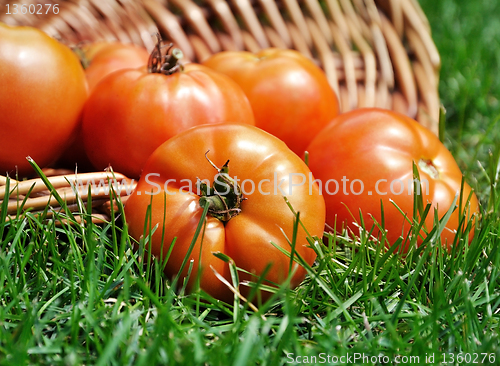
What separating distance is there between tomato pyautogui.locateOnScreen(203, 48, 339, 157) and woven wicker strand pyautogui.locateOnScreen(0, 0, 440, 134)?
35 centimetres

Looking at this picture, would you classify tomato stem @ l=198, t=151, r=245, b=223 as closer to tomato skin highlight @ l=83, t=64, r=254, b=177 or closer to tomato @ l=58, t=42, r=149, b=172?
tomato skin highlight @ l=83, t=64, r=254, b=177

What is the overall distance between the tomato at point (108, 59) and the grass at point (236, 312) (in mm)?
513

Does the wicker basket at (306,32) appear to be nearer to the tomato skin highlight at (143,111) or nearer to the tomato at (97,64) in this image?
the tomato at (97,64)

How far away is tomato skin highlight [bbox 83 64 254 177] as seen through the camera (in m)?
0.88

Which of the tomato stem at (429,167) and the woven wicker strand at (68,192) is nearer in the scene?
the woven wicker strand at (68,192)

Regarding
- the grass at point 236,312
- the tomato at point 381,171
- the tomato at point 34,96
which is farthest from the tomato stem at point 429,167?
the tomato at point 34,96

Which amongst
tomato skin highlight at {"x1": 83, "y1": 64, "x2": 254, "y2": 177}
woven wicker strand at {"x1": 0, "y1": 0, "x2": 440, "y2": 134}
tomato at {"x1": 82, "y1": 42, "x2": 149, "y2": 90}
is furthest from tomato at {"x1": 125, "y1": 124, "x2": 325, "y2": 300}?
woven wicker strand at {"x1": 0, "y1": 0, "x2": 440, "y2": 134}

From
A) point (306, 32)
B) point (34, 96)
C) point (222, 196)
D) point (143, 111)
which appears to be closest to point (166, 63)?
point (143, 111)

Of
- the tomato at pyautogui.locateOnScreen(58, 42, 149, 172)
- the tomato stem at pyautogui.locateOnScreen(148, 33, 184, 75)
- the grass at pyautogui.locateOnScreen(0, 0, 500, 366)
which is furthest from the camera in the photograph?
the tomato at pyautogui.locateOnScreen(58, 42, 149, 172)

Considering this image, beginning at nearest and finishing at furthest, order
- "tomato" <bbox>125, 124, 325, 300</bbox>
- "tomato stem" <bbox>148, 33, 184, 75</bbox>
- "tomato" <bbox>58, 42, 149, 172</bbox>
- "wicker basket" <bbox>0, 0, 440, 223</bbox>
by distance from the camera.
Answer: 1. "tomato" <bbox>125, 124, 325, 300</bbox>
2. "tomato stem" <bbox>148, 33, 184, 75</bbox>
3. "tomato" <bbox>58, 42, 149, 172</bbox>
4. "wicker basket" <bbox>0, 0, 440, 223</bbox>

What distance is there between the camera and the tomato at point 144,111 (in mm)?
882

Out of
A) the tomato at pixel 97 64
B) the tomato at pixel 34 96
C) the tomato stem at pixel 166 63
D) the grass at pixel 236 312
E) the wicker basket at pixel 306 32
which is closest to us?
the grass at pixel 236 312

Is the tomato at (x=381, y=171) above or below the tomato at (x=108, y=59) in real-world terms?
below

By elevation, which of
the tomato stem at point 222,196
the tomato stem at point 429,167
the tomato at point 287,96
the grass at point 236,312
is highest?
the tomato at point 287,96
